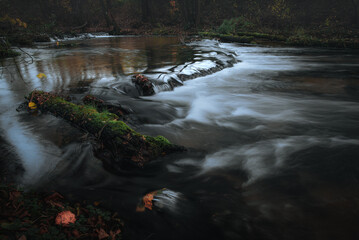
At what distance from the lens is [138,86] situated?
596 centimetres

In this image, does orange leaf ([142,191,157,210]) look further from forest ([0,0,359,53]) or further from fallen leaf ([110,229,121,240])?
forest ([0,0,359,53])

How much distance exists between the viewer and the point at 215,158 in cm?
343

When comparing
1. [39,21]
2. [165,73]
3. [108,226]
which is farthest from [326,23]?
[39,21]

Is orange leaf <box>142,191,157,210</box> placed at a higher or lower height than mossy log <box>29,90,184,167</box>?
lower

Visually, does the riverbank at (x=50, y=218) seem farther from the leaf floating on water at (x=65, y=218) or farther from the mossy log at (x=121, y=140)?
the mossy log at (x=121, y=140)

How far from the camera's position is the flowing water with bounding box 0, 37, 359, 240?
7.45ft

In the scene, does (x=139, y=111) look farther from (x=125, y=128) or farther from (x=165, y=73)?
(x=165, y=73)

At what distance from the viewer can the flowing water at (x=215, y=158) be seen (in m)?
2.27

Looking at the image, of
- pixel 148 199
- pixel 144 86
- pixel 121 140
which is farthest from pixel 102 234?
pixel 144 86

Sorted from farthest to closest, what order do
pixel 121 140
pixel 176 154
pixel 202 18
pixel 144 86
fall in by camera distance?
pixel 202 18
pixel 144 86
pixel 176 154
pixel 121 140

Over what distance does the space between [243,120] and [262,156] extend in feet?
5.04

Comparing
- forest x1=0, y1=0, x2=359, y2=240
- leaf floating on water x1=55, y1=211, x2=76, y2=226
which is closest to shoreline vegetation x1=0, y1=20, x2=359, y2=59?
forest x1=0, y1=0, x2=359, y2=240

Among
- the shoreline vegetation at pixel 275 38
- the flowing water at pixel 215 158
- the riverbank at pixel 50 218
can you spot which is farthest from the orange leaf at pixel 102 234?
the shoreline vegetation at pixel 275 38

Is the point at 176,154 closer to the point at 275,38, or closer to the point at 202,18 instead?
the point at 275,38
